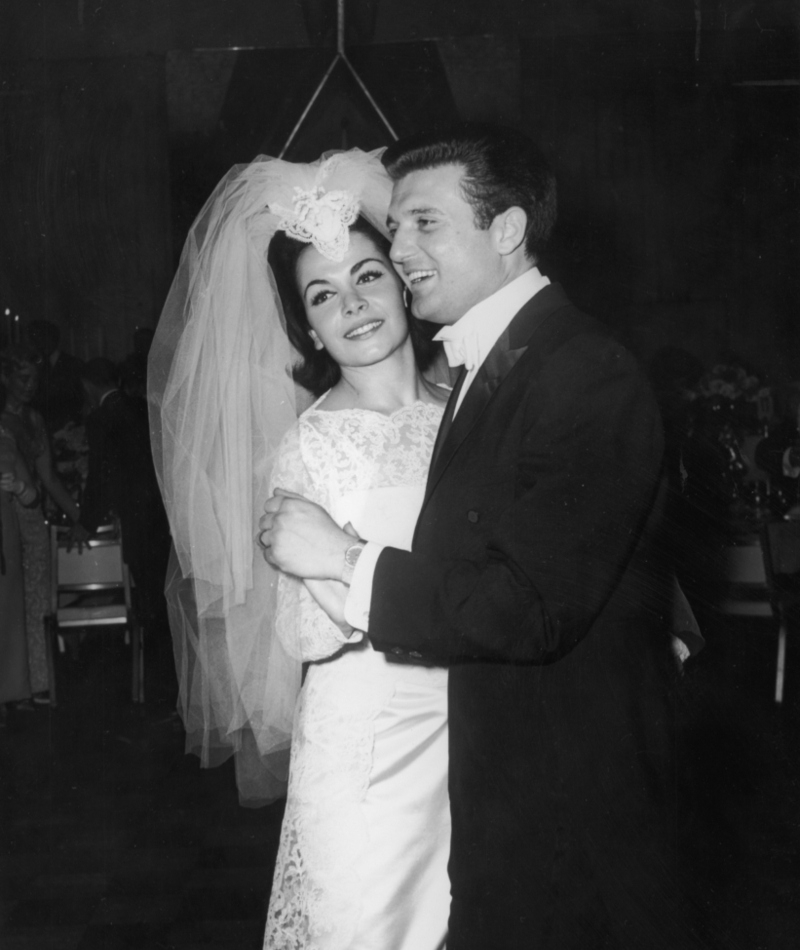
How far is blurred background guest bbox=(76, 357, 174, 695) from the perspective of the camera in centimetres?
394

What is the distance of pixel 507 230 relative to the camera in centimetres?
163

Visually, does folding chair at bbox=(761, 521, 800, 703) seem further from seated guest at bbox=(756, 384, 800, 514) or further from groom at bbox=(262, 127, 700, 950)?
groom at bbox=(262, 127, 700, 950)

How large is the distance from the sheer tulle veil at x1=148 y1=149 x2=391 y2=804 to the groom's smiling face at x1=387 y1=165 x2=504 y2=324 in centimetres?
31

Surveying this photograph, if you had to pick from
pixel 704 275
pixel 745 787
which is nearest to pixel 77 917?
pixel 745 787

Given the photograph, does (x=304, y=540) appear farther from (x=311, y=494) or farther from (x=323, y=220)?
(x=323, y=220)

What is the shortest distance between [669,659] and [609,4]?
1790 mm

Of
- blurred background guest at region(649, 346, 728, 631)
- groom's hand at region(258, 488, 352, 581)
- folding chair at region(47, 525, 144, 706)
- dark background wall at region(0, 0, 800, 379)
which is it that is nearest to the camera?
groom's hand at region(258, 488, 352, 581)

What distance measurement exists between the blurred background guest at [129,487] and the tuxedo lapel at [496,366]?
2.52 meters

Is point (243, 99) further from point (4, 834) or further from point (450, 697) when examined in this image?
Answer: point (450, 697)

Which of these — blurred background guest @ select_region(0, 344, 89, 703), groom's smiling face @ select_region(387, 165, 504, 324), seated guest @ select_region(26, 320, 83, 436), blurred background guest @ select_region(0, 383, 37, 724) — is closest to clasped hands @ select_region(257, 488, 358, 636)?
groom's smiling face @ select_region(387, 165, 504, 324)

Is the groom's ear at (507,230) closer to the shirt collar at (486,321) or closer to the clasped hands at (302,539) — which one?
the shirt collar at (486,321)

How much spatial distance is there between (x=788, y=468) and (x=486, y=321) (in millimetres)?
3057

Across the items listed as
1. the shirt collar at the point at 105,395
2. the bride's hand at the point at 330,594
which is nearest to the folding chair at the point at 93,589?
the shirt collar at the point at 105,395

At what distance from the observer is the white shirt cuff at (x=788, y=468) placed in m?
4.11
